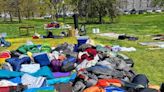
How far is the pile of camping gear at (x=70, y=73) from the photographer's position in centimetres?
920

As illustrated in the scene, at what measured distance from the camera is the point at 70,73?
11.6 m

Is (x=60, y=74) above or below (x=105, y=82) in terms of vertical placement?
below

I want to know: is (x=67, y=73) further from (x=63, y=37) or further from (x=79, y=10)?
(x=79, y=10)

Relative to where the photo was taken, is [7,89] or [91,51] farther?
[91,51]

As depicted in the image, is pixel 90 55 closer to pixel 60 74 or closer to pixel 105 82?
pixel 60 74

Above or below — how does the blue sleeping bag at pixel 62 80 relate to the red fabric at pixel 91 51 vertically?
below

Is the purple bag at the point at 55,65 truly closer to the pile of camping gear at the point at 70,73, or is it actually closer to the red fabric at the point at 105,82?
the pile of camping gear at the point at 70,73

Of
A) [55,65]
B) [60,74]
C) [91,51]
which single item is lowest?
[60,74]

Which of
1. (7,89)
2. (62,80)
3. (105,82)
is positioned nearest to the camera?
(7,89)

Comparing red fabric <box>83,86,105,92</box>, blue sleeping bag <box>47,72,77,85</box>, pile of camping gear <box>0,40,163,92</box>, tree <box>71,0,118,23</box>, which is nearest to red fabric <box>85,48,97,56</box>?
pile of camping gear <box>0,40,163,92</box>

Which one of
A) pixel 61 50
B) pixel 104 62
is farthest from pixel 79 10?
pixel 104 62

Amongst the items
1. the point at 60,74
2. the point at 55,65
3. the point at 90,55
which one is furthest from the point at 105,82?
the point at 90,55

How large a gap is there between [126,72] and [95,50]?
2801mm

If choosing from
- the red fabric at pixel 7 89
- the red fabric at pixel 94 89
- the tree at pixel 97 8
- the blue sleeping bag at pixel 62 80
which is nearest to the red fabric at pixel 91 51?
the blue sleeping bag at pixel 62 80
